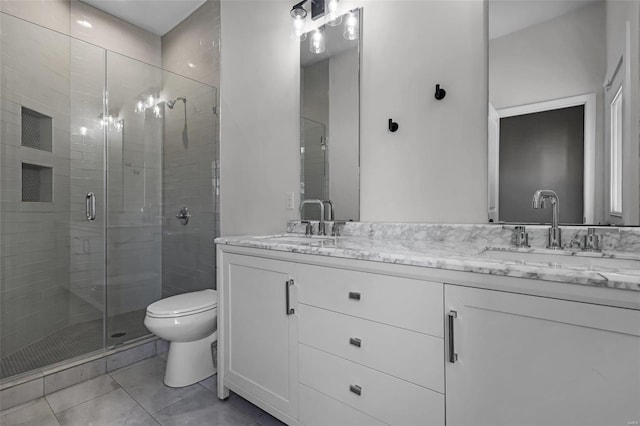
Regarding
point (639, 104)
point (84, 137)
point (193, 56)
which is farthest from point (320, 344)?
point (193, 56)

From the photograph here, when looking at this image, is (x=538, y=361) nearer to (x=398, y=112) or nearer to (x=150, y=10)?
(x=398, y=112)

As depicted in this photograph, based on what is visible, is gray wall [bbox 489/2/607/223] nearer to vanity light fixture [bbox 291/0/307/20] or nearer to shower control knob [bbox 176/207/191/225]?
vanity light fixture [bbox 291/0/307/20]

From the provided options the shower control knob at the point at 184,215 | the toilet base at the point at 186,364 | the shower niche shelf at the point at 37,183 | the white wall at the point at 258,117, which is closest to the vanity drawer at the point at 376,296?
the white wall at the point at 258,117

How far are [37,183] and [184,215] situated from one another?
0.95m

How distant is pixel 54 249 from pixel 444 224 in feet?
8.37

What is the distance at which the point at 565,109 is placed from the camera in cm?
119

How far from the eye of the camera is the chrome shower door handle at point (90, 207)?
2268mm

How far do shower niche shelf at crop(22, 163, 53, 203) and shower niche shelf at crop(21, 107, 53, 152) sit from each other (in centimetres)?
14

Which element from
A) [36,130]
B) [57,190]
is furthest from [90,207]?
[36,130]

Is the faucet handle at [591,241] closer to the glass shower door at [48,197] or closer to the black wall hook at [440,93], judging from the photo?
the black wall hook at [440,93]

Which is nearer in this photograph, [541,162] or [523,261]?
[523,261]

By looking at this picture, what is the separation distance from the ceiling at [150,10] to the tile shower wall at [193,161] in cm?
7

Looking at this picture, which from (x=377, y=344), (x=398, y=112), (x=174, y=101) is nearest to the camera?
(x=377, y=344)

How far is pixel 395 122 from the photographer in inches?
62.7
